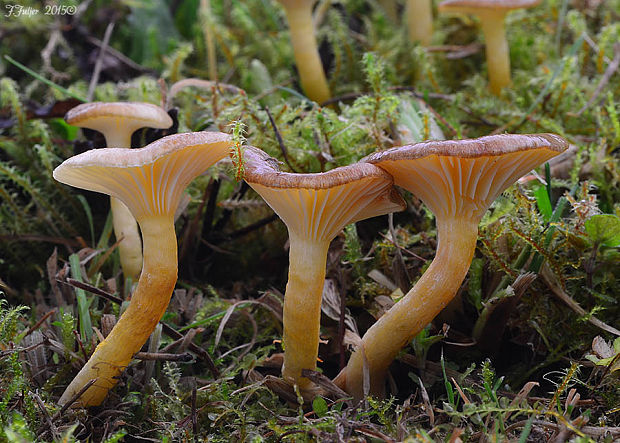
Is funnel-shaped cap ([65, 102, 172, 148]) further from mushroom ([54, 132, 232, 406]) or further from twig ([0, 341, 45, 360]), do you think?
twig ([0, 341, 45, 360])

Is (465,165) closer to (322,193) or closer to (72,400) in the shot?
(322,193)

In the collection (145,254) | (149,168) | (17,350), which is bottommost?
(17,350)

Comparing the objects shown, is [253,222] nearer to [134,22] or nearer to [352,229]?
[352,229]

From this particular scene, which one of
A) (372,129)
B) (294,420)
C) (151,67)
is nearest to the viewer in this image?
(294,420)

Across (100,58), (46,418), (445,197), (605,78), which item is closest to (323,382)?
(445,197)

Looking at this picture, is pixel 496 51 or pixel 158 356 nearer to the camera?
pixel 158 356

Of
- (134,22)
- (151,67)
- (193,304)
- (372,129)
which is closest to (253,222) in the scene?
(193,304)

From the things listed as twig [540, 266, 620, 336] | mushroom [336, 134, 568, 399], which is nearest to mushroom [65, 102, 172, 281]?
mushroom [336, 134, 568, 399]
